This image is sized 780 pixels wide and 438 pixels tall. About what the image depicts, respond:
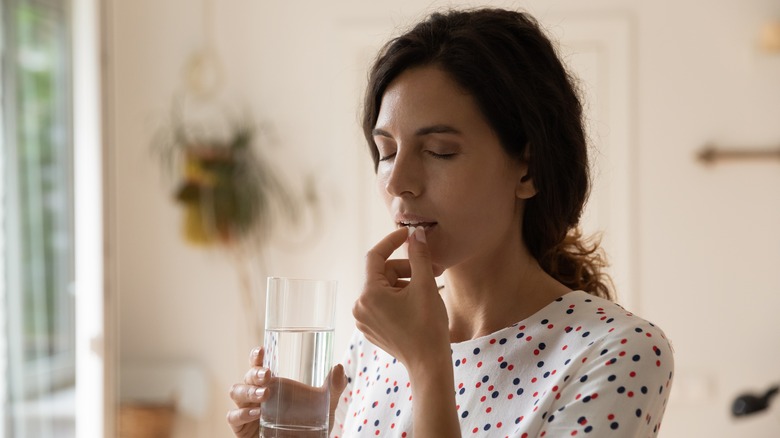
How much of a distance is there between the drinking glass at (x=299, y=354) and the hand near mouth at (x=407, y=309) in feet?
0.21

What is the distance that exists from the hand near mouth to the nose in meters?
0.05

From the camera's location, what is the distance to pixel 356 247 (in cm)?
401

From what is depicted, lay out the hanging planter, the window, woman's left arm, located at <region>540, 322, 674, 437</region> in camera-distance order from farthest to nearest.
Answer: the hanging planter < the window < woman's left arm, located at <region>540, 322, 674, 437</region>

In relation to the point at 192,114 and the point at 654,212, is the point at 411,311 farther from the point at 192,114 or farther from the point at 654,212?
the point at 192,114

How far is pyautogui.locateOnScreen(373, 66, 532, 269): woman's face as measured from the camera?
1168 mm

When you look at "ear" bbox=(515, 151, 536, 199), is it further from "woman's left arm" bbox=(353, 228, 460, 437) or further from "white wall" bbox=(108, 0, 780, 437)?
"white wall" bbox=(108, 0, 780, 437)

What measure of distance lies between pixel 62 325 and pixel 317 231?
1.24 metres

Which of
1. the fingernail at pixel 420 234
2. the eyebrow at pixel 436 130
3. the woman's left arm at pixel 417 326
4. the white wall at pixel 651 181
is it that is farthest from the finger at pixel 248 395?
the white wall at pixel 651 181

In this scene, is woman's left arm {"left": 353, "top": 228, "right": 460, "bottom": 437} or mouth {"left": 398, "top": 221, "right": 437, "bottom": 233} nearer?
woman's left arm {"left": 353, "top": 228, "right": 460, "bottom": 437}

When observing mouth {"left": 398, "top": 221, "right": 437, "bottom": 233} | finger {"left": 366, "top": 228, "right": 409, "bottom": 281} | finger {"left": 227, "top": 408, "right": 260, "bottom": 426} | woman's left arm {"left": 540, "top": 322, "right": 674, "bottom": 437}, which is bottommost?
finger {"left": 227, "top": 408, "right": 260, "bottom": 426}

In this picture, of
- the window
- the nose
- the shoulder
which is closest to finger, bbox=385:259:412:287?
the nose

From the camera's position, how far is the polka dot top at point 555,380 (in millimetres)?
1046

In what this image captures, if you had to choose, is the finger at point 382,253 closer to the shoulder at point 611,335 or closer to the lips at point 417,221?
the lips at point 417,221

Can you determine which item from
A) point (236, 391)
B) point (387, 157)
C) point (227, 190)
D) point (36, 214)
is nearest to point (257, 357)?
point (236, 391)
